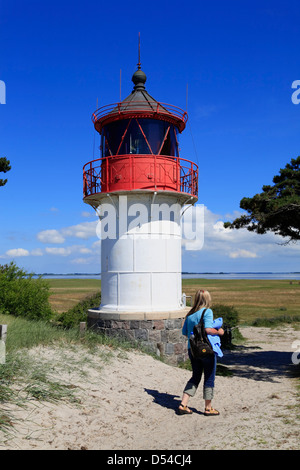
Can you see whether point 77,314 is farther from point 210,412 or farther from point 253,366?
point 210,412

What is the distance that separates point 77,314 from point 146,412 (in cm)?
1274

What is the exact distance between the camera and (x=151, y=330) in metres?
14.2

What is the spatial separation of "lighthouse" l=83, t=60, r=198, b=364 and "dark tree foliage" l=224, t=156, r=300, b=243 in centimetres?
259

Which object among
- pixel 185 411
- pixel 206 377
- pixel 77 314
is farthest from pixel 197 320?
pixel 77 314

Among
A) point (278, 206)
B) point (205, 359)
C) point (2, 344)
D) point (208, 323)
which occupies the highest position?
point (278, 206)

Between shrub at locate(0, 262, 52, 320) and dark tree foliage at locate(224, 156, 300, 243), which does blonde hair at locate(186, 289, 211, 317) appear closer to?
dark tree foliage at locate(224, 156, 300, 243)

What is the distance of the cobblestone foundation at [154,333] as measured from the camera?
14.2 m

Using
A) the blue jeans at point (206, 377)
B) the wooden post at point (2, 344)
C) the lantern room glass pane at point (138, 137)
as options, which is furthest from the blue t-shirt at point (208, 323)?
the lantern room glass pane at point (138, 137)

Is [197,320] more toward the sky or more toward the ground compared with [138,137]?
more toward the ground

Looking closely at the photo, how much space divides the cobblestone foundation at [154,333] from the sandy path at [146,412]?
1142 mm

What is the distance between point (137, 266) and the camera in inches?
576

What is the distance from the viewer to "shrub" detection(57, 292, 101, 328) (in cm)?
1989
